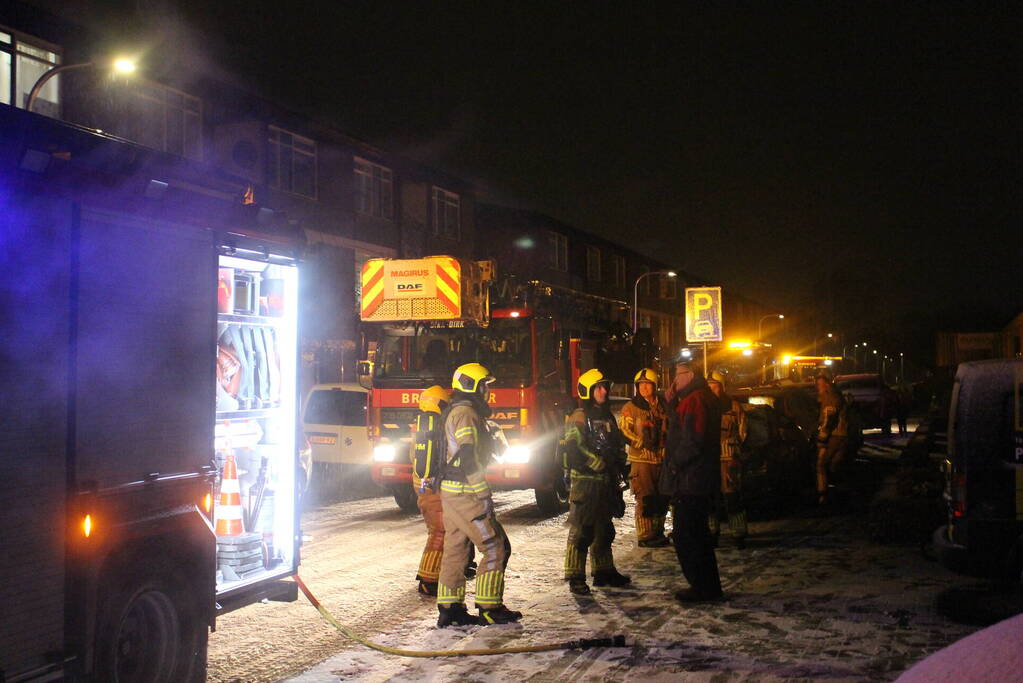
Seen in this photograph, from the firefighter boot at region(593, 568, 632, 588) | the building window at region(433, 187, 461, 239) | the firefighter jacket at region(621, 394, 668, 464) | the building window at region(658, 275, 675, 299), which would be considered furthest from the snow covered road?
the building window at region(658, 275, 675, 299)

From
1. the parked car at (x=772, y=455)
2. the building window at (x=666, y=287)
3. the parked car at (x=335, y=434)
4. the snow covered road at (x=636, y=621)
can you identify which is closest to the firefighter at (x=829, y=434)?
the parked car at (x=772, y=455)

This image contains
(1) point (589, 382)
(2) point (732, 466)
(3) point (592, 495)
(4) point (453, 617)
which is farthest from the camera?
(2) point (732, 466)

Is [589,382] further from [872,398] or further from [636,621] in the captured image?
[872,398]

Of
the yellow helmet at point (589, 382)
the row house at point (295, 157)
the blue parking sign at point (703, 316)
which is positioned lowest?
the yellow helmet at point (589, 382)

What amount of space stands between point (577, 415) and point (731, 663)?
2.95 meters

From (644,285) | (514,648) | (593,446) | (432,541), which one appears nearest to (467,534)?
(514,648)

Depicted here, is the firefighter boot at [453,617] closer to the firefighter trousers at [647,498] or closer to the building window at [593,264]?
the firefighter trousers at [647,498]

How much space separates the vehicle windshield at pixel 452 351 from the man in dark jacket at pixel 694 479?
4.44 meters

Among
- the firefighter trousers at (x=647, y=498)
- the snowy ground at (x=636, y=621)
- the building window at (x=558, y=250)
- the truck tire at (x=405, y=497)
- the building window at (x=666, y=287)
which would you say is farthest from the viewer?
the building window at (x=666, y=287)

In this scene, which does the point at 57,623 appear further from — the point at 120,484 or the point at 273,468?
the point at 273,468

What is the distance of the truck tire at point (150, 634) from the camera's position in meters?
4.38

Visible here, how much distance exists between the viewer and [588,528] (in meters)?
8.02

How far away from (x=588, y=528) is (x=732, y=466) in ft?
10.7

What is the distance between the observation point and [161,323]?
484 cm
